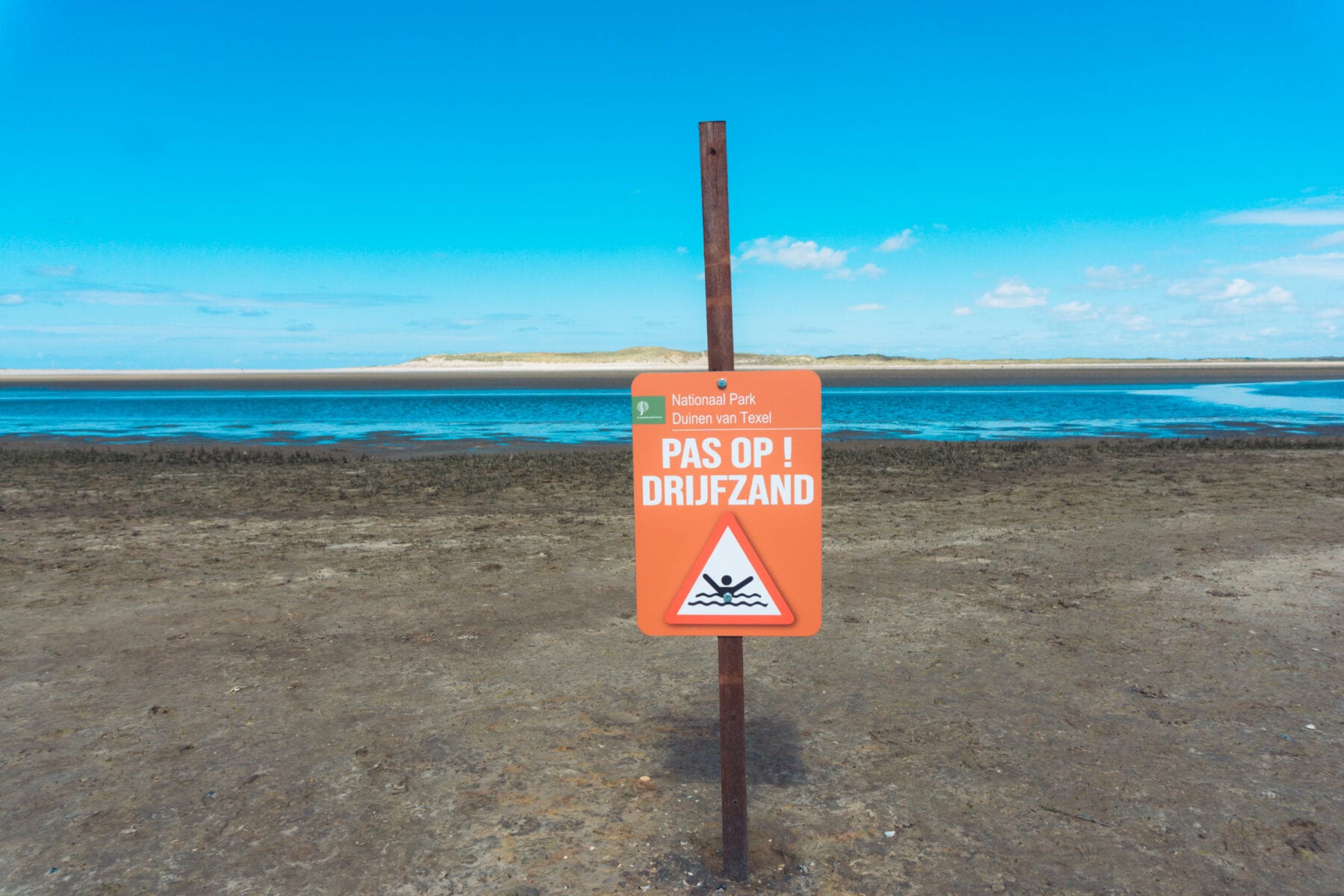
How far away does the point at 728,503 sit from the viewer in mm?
3398

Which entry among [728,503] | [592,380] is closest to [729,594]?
[728,503]

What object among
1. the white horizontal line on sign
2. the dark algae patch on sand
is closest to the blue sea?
the dark algae patch on sand

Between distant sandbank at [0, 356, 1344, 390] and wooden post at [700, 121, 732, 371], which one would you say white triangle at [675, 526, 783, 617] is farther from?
distant sandbank at [0, 356, 1344, 390]

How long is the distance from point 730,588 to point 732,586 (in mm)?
10

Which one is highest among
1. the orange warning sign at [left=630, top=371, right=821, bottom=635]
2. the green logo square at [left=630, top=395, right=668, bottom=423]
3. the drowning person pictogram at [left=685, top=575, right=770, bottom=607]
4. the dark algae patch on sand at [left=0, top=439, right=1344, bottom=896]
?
the green logo square at [left=630, top=395, right=668, bottom=423]

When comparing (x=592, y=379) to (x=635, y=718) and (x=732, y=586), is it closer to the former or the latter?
(x=635, y=718)

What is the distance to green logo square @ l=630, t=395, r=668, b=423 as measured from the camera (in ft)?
11.0

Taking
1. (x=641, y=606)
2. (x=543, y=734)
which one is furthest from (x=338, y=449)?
(x=641, y=606)

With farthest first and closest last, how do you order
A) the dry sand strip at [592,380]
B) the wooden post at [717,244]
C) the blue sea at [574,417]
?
the dry sand strip at [592,380] < the blue sea at [574,417] < the wooden post at [717,244]

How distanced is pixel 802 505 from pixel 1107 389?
261 ft

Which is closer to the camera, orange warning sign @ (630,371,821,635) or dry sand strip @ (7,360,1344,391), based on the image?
orange warning sign @ (630,371,821,635)

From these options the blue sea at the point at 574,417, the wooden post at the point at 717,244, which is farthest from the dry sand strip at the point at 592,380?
the wooden post at the point at 717,244

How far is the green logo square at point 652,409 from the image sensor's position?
3.37 metres

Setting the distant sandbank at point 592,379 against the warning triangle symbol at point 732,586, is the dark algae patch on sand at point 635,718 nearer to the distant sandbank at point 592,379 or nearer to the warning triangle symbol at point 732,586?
the warning triangle symbol at point 732,586
